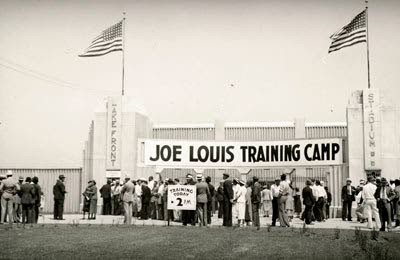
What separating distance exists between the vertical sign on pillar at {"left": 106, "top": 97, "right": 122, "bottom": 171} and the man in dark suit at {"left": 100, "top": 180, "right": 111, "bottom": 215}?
2351mm

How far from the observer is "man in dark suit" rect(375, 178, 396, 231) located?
→ 2017 cm

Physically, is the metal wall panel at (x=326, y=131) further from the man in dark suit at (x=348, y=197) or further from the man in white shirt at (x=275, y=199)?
the man in white shirt at (x=275, y=199)

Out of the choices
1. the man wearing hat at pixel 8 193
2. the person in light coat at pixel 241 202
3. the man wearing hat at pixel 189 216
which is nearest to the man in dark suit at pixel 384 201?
the person in light coat at pixel 241 202

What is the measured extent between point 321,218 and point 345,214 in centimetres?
139

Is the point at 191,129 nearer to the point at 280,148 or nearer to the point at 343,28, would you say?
the point at 280,148

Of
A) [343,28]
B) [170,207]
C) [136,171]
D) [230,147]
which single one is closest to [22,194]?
[170,207]

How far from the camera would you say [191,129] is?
3325 centimetres

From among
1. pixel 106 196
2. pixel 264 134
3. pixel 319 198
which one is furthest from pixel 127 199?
pixel 264 134

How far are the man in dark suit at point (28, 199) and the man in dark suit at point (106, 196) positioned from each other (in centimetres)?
589

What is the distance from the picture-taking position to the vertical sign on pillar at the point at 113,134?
30703mm

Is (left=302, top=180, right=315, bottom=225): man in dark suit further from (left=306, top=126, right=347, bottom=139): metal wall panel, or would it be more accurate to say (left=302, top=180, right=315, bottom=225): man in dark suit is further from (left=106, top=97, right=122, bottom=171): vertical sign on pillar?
(left=106, top=97, right=122, bottom=171): vertical sign on pillar

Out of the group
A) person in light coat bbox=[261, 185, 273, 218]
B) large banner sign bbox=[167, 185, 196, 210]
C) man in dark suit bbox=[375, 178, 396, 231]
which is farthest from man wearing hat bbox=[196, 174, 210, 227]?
person in light coat bbox=[261, 185, 273, 218]

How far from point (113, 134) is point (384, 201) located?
49.7 ft

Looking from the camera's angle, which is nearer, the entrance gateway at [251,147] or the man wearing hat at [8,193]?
the man wearing hat at [8,193]
